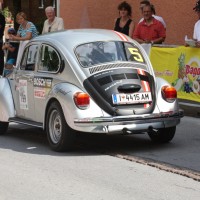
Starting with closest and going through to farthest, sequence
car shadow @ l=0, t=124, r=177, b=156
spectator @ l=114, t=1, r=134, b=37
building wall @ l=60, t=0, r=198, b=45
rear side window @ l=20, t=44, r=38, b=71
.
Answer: car shadow @ l=0, t=124, r=177, b=156 → rear side window @ l=20, t=44, r=38, b=71 → spectator @ l=114, t=1, r=134, b=37 → building wall @ l=60, t=0, r=198, b=45

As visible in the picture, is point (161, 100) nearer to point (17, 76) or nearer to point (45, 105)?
point (45, 105)

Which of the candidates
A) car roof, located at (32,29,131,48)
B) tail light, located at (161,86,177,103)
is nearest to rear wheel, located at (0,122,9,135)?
car roof, located at (32,29,131,48)

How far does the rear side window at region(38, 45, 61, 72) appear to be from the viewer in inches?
389

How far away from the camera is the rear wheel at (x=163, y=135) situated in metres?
9.88

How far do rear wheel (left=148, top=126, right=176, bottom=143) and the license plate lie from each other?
68cm

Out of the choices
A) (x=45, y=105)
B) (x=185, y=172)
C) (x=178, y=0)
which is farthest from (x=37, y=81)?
(x=178, y=0)

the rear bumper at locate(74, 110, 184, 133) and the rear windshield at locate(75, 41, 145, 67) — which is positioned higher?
the rear windshield at locate(75, 41, 145, 67)

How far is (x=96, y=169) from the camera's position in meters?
8.30

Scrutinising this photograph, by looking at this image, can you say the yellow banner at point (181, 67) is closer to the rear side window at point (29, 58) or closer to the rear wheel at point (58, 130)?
the rear side window at point (29, 58)

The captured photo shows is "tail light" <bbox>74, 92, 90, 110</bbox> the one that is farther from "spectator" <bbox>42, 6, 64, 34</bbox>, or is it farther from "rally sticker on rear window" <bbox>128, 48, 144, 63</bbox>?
"spectator" <bbox>42, 6, 64, 34</bbox>

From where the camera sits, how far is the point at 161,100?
9.55 meters

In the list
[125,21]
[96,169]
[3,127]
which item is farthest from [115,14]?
[96,169]

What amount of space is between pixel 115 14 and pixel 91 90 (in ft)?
33.9

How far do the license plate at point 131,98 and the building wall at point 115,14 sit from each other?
23.3 ft
